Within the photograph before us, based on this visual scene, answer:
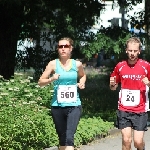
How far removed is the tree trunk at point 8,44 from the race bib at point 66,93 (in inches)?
334

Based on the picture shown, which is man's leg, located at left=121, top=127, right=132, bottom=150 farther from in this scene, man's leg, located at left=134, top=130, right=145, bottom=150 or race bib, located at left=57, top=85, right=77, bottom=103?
race bib, located at left=57, top=85, right=77, bottom=103

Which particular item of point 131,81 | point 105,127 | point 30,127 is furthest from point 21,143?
point 105,127

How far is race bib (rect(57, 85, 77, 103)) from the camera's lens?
19.4ft

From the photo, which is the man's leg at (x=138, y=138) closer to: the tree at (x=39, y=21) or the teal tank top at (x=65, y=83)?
the teal tank top at (x=65, y=83)

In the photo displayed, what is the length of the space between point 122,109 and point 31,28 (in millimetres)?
8955

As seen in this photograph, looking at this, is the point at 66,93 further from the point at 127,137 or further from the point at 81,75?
the point at 127,137

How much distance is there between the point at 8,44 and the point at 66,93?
896 centimetres

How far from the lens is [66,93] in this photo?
19.3 feet

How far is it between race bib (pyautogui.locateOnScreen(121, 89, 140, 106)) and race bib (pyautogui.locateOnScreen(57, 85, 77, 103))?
25.8 inches

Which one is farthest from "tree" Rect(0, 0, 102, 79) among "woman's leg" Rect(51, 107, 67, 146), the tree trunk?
"woman's leg" Rect(51, 107, 67, 146)

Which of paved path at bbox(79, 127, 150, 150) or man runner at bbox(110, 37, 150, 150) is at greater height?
man runner at bbox(110, 37, 150, 150)

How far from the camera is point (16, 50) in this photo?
14820 millimetres

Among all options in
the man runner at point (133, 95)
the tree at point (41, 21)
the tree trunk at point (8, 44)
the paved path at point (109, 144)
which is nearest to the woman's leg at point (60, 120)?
the man runner at point (133, 95)

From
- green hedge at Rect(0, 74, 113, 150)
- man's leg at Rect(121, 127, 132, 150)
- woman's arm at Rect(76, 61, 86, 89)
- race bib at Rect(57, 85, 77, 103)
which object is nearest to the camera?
race bib at Rect(57, 85, 77, 103)
